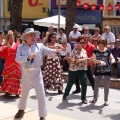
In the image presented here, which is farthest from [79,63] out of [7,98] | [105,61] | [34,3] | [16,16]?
[34,3]

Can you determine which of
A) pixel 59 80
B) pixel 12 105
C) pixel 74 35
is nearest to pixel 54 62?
pixel 59 80

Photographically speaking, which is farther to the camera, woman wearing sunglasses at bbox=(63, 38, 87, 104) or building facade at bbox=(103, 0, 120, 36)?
building facade at bbox=(103, 0, 120, 36)

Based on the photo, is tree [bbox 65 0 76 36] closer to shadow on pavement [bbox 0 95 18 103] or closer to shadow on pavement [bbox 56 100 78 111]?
shadow on pavement [bbox 0 95 18 103]

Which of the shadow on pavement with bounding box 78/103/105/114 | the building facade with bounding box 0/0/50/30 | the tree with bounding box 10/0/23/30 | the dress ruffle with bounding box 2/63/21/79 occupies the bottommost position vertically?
the shadow on pavement with bounding box 78/103/105/114

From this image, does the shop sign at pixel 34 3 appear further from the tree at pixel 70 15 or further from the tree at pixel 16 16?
the tree at pixel 70 15

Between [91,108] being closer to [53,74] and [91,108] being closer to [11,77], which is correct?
[53,74]

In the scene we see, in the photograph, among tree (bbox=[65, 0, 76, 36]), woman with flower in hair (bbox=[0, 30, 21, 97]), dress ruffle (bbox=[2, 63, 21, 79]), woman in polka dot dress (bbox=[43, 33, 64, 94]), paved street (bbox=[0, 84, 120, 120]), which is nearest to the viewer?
paved street (bbox=[0, 84, 120, 120])

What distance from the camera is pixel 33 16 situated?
28.8 meters

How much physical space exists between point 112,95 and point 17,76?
8.59ft

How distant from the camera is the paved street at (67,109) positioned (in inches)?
246

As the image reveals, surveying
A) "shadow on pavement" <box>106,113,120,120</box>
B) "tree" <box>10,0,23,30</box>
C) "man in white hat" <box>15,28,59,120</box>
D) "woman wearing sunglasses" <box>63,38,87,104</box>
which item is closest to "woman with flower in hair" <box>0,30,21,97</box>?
"woman wearing sunglasses" <box>63,38,87,104</box>

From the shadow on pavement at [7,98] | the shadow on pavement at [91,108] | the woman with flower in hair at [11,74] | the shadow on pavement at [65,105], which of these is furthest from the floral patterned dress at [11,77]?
the shadow on pavement at [91,108]

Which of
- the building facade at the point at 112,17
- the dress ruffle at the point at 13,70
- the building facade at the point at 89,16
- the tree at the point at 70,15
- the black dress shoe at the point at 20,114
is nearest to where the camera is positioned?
the black dress shoe at the point at 20,114

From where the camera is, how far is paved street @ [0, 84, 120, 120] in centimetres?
624
